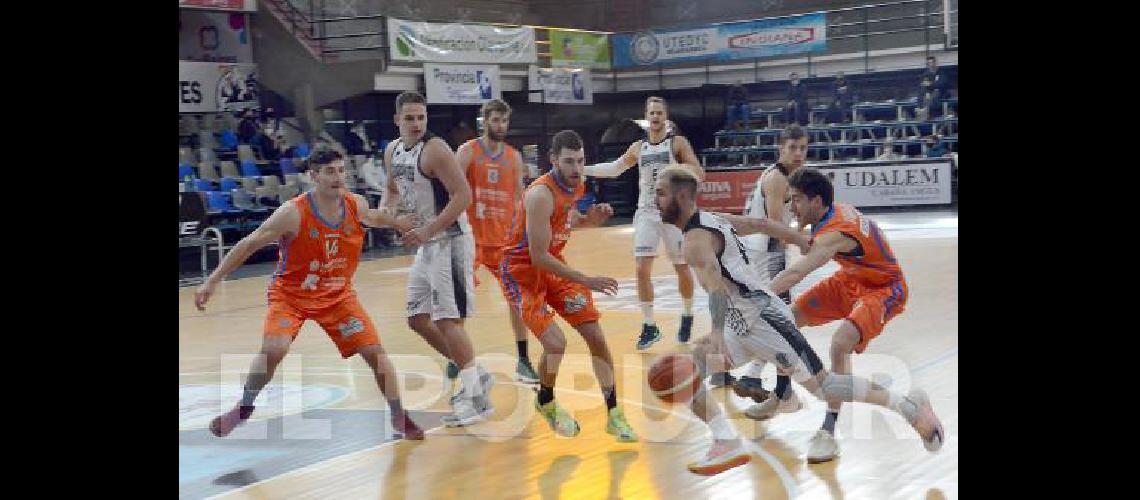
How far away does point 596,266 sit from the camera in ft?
52.5

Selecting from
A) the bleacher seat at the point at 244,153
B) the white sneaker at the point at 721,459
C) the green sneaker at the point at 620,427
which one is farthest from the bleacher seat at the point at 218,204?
the white sneaker at the point at 721,459

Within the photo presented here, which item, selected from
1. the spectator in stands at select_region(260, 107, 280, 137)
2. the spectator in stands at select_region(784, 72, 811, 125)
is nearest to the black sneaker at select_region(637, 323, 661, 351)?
the spectator in stands at select_region(260, 107, 280, 137)

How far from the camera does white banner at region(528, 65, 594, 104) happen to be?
80.7 feet

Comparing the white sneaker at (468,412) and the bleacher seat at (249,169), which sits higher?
the bleacher seat at (249,169)

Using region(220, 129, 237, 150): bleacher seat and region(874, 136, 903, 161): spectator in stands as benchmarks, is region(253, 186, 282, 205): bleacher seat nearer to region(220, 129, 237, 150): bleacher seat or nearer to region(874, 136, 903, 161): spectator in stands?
region(220, 129, 237, 150): bleacher seat

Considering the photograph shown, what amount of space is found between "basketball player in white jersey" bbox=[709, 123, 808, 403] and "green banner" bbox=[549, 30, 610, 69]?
17.6 m

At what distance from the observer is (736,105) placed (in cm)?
2619

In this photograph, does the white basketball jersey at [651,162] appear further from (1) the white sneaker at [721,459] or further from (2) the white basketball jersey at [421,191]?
(1) the white sneaker at [721,459]

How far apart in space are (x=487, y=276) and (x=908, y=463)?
10.6m

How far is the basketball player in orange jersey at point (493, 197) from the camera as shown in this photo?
8.48 meters

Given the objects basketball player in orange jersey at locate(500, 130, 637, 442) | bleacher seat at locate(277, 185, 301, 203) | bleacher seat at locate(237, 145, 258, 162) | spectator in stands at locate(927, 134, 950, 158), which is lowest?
basketball player in orange jersey at locate(500, 130, 637, 442)

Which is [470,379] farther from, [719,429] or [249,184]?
[249,184]

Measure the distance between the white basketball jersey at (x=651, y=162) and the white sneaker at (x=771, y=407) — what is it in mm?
3256

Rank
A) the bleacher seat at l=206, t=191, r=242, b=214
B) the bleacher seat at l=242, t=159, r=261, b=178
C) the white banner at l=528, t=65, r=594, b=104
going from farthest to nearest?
the white banner at l=528, t=65, r=594, b=104 < the bleacher seat at l=242, t=159, r=261, b=178 < the bleacher seat at l=206, t=191, r=242, b=214
